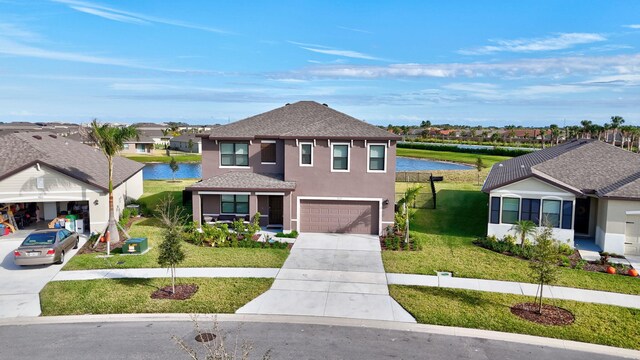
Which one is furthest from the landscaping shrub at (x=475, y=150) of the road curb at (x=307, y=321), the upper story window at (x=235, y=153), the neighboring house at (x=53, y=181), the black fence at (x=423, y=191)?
the road curb at (x=307, y=321)

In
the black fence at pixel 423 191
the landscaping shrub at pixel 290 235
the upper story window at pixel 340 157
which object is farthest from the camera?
the black fence at pixel 423 191

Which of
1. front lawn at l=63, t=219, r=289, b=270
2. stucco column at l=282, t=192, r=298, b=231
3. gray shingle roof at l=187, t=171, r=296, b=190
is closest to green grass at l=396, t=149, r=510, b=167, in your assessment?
gray shingle roof at l=187, t=171, r=296, b=190

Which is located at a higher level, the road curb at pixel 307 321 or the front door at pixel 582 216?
the front door at pixel 582 216

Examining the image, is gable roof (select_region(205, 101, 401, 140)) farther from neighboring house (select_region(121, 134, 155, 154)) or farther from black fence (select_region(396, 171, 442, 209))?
neighboring house (select_region(121, 134, 155, 154))

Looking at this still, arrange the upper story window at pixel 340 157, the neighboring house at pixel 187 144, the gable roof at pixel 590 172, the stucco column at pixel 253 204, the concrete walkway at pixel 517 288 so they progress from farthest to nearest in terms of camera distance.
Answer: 1. the neighboring house at pixel 187 144
2. the stucco column at pixel 253 204
3. the upper story window at pixel 340 157
4. the gable roof at pixel 590 172
5. the concrete walkway at pixel 517 288

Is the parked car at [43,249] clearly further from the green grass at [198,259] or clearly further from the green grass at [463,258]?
the green grass at [463,258]
